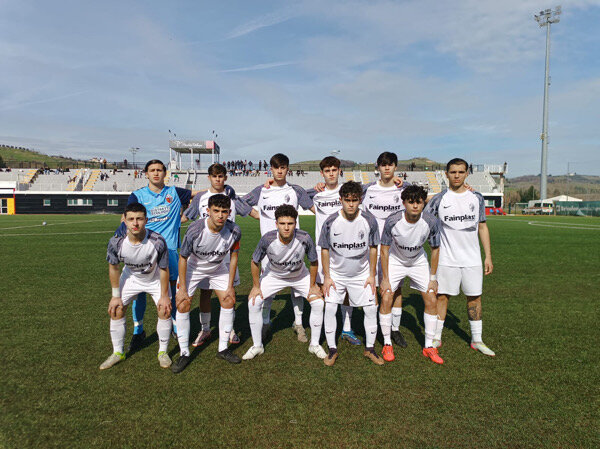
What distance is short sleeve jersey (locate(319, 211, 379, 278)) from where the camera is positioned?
3994 mm

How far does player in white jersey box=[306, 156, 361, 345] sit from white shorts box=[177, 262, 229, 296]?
119cm

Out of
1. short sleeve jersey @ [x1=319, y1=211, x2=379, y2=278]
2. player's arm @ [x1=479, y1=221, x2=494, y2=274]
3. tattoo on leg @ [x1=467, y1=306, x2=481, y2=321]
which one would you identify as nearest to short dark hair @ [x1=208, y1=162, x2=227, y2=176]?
short sleeve jersey @ [x1=319, y1=211, x2=379, y2=278]

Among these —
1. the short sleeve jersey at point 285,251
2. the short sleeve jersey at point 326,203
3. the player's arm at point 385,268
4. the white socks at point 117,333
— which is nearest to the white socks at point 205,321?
the white socks at point 117,333

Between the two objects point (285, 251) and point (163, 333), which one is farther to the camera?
point (285, 251)

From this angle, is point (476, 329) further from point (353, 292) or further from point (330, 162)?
point (330, 162)

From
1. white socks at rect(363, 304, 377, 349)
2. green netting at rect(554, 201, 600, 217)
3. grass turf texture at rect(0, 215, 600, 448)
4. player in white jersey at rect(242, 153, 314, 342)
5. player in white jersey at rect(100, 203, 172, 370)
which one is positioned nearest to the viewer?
grass turf texture at rect(0, 215, 600, 448)

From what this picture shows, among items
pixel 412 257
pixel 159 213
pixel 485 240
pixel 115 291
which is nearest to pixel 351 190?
pixel 412 257

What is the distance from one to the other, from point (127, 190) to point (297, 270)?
4337cm

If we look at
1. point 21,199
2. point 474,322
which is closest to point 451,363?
point 474,322

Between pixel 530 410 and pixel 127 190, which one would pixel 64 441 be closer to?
pixel 530 410

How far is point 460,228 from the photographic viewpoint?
13.5ft

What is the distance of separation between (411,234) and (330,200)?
1.23m

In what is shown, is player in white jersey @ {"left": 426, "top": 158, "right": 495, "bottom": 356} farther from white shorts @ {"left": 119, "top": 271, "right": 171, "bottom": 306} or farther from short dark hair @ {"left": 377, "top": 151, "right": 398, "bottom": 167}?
white shorts @ {"left": 119, "top": 271, "right": 171, "bottom": 306}

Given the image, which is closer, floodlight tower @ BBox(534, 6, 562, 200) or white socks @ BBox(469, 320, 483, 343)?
white socks @ BBox(469, 320, 483, 343)
